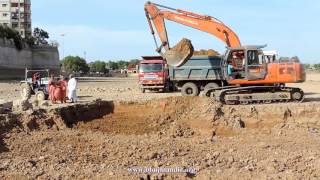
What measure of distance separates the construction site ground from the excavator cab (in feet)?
7.05

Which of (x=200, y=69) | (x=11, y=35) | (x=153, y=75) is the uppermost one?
(x=11, y=35)

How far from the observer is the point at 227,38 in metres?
23.9

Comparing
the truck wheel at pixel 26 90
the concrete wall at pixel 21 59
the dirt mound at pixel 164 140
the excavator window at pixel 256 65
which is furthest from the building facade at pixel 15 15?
the dirt mound at pixel 164 140

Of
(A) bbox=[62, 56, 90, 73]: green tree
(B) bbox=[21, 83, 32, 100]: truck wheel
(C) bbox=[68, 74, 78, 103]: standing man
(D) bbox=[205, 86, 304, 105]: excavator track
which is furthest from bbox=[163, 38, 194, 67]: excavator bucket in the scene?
(A) bbox=[62, 56, 90, 73]: green tree

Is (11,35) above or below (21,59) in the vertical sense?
above

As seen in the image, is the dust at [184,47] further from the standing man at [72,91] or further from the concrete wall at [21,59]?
the concrete wall at [21,59]

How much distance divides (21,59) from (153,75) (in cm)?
6150

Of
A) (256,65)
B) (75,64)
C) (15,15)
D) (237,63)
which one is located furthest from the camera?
(75,64)

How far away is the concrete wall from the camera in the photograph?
76312 mm

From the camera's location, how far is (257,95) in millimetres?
21516

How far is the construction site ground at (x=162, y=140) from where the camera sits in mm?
11414

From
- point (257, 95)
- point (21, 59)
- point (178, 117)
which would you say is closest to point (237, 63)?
point (257, 95)

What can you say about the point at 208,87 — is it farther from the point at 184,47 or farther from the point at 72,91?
the point at 72,91

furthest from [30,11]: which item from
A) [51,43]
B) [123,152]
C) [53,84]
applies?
[123,152]
